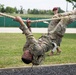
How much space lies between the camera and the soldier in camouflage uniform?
582 centimetres

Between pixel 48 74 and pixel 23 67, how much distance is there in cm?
89

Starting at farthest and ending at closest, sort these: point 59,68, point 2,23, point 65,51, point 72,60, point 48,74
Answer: point 2,23, point 65,51, point 72,60, point 59,68, point 48,74

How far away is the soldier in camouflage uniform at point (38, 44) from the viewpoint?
5822mm

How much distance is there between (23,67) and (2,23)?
31719 millimetres

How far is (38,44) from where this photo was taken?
6078mm

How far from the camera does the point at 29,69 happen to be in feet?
31.6

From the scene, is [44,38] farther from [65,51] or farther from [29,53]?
[65,51]

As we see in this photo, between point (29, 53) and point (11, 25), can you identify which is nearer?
point (29, 53)

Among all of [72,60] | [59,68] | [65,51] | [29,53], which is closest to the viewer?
[29,53]

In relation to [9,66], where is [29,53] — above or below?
above

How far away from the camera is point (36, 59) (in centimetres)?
614

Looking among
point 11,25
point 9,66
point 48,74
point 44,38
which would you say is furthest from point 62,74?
point 11,25

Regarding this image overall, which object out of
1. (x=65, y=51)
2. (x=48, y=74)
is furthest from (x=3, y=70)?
(x=65, y=51)

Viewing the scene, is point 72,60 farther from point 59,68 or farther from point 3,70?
point 3,70
